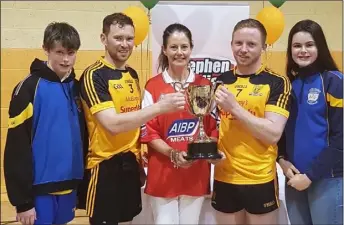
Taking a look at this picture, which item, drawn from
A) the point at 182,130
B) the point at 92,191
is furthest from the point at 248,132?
the point at 92,191

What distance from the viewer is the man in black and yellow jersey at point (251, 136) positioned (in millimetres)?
1754

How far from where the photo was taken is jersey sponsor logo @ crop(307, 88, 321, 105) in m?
1.83

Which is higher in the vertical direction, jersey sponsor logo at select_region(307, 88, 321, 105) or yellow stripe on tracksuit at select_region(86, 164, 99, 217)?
jersey sponsor logo at select_region(307, 88, 321, 105)

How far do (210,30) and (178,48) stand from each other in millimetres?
1249

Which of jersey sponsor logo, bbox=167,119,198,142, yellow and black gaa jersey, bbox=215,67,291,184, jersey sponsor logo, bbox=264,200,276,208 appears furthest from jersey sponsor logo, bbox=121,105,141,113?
jersey sponsor logo, bbox=264,200,276,208

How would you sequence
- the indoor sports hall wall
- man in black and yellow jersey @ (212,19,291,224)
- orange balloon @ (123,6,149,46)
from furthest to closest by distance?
1. the indoor sports hall wall
2. orange balloon @ (123,6,149,46)
3. man in black and yellow jersey @ (212,19,291,224)

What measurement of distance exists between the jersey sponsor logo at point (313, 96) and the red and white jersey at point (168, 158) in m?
0.43

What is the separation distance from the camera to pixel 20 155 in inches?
64.5

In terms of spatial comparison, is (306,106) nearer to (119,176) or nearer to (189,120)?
(189,120)

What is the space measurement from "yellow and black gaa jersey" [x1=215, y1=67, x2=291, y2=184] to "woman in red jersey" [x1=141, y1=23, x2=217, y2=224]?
0.12 meters

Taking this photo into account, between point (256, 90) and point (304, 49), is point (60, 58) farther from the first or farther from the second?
point (304, 49)

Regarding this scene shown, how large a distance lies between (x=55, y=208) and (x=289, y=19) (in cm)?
294

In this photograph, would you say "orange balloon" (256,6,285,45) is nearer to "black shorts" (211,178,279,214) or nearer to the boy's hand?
"black shorts" (211,178,279,214)

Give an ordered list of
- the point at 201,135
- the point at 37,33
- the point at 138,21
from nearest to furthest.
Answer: the point at 201,135 → the point at 138,21 → the point at 37,33
